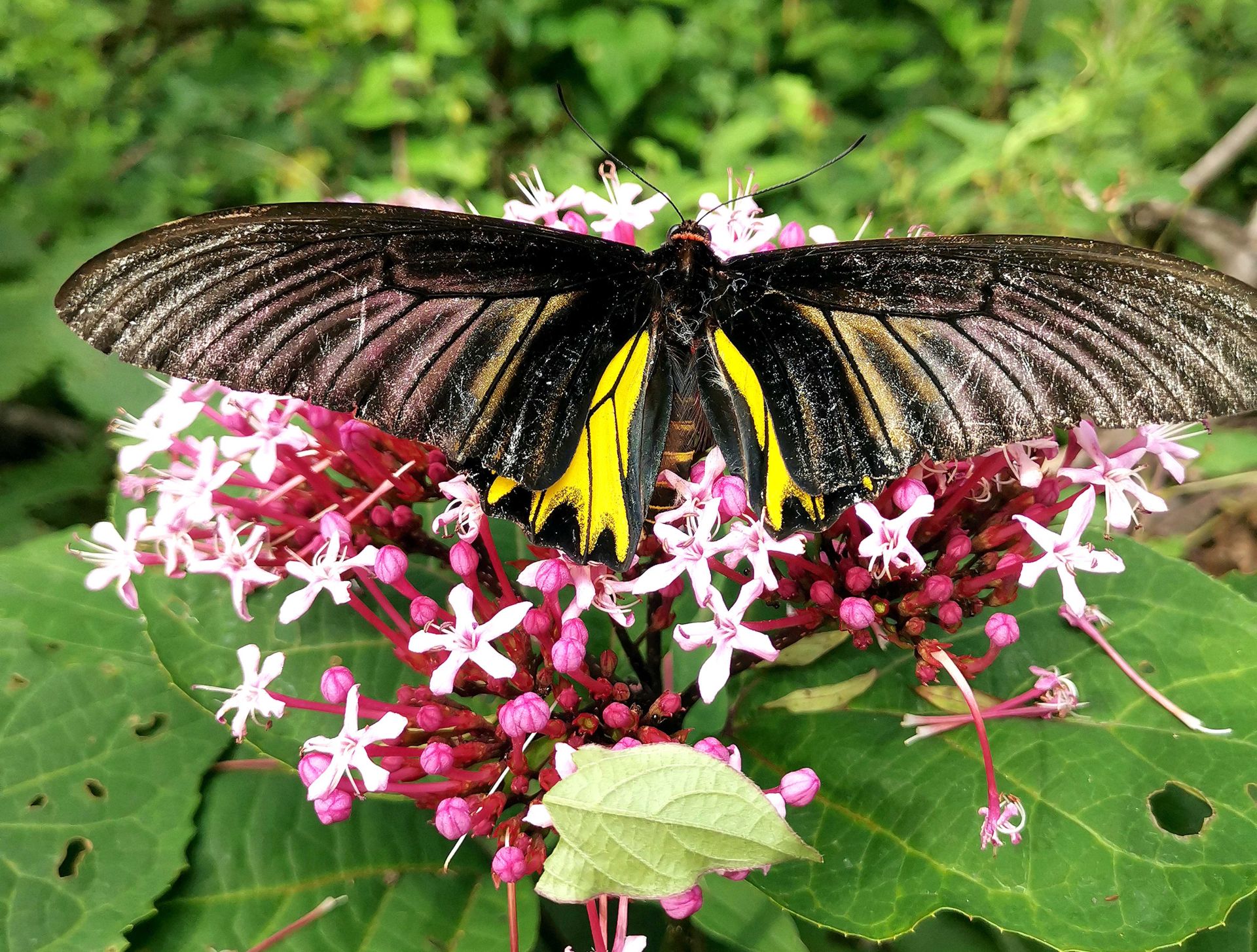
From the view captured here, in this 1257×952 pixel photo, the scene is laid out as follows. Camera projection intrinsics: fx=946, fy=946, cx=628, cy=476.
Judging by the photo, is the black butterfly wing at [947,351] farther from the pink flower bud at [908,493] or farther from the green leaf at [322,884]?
the green leaf at [322,884]

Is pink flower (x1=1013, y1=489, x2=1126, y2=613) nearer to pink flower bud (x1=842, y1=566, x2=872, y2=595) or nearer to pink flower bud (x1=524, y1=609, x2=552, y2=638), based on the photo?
pink flower bud (x1=842, y1=566, x2=872, y2=595)

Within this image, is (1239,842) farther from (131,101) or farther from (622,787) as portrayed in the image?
(131,101)

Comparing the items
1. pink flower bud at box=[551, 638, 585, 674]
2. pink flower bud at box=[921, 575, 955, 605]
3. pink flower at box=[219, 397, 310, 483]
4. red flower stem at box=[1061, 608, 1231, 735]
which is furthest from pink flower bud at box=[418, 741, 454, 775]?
red flower stem at box=[1061, 608, 1231, 735]

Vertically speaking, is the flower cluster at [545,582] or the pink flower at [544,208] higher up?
the pink flower at [544,208]

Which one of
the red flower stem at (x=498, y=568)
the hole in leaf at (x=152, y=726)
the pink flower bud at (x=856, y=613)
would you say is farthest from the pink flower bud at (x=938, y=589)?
the hole in leaf at (x=152, y=726)

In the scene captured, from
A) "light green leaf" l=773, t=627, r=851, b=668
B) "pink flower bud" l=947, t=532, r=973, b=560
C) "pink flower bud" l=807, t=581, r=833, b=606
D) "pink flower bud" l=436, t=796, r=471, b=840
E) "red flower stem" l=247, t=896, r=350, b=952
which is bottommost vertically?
"red flower stem" l=247, t=896, r=350, b=952

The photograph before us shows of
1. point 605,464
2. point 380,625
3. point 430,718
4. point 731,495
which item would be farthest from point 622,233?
point 430,718

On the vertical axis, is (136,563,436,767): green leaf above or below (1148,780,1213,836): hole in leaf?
above
